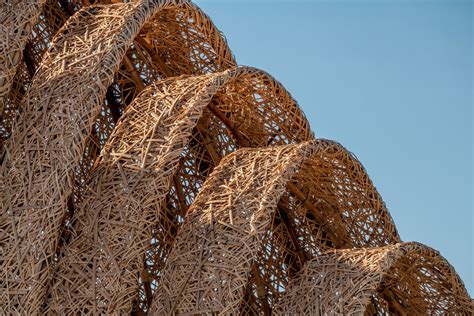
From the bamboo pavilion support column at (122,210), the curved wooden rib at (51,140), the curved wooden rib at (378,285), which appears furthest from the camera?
the curved wooden rib at (378,285)

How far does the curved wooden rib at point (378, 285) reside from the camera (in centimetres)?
1196

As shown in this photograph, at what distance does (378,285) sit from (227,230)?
1.82 m

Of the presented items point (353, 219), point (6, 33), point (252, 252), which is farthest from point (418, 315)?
point (6, 33)

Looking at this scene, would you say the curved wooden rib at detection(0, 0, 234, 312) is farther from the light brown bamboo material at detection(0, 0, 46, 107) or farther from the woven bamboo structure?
the light brown bamboo material at detection(0, 0, 46, 107)

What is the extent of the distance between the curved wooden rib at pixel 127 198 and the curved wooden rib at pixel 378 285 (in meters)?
2.15

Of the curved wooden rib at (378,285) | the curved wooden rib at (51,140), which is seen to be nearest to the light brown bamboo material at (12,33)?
the curved wooden rib at (51,140)

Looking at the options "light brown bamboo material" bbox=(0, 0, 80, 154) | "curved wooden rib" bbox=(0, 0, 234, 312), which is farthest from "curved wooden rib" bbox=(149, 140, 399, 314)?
"light brown bamboo material" bbox=(0, 0, 80, 154)

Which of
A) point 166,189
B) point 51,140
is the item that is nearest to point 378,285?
point 166,189

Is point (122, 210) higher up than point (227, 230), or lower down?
lower down

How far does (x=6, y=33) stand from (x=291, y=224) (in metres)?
5.52

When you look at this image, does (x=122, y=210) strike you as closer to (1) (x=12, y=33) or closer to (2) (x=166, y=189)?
(2) (x=166, y=189)

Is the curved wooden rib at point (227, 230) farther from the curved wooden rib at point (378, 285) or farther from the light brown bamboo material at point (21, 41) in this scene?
the light brown bamboo material at point (21, 41)

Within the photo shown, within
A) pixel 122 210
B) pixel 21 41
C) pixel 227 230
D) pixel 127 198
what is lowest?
pixel 122 210

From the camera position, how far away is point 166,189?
1128cm
